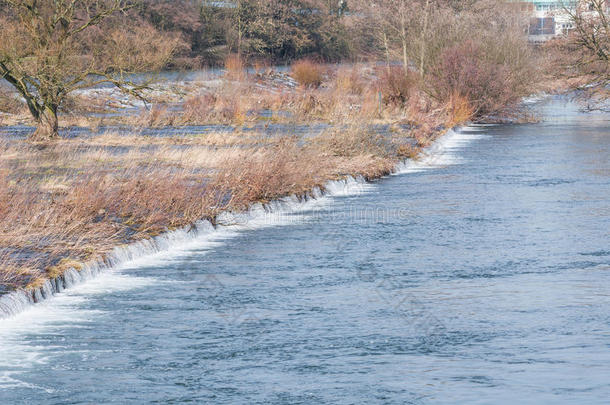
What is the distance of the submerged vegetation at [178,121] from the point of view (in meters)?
15.2

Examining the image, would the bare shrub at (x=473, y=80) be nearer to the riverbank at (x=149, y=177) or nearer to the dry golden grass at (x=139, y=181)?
the riverbank at (x=149, y=177)

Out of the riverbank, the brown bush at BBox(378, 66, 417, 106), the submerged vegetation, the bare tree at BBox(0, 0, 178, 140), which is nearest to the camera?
the riverbank

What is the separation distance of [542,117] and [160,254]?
3243cm

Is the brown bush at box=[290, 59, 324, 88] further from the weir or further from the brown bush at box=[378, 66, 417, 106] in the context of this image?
the weir

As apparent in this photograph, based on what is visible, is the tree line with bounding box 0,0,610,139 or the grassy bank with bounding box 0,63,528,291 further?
the tree line with bounding box 0,0,610,139

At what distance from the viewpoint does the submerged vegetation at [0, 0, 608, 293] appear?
1524cm

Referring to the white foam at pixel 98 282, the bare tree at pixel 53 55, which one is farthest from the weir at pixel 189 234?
the bare tree at pixel 53 55

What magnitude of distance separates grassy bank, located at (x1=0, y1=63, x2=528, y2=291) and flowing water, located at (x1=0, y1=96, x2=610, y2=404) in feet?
2.05

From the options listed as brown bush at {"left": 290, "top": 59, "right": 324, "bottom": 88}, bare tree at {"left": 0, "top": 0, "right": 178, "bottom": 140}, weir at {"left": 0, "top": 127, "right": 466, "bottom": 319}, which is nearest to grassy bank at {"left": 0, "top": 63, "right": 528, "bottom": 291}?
weir at {"left": 0, "top": 127, "right": 466, "bottom": 319}

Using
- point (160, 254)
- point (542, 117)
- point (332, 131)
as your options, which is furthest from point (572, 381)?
point (542, 117)

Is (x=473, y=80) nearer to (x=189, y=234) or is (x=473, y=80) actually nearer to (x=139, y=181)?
(x=139, y=181)

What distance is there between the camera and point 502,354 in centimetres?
940

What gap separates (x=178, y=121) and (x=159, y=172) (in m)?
22.7

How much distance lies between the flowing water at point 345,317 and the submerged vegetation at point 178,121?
0.94m
